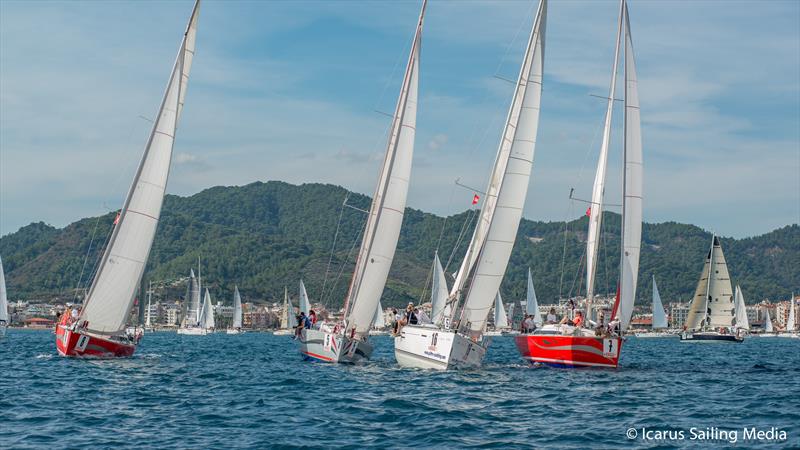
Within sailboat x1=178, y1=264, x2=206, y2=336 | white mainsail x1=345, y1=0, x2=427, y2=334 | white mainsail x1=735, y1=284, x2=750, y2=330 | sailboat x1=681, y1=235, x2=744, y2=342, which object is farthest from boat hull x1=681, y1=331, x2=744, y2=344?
sailboat x1=178, y1=264, x2=206, y2=336

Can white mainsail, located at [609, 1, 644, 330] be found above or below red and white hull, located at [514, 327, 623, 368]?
above

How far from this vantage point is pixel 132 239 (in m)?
36.7

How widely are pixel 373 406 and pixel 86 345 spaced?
16.5 metres

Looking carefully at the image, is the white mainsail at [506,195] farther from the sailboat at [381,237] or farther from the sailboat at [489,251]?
the sailboat at [381,237]

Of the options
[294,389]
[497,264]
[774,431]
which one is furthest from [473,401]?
[497,264]

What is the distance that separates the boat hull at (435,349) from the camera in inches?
1302

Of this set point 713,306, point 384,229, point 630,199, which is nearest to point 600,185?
point 630,199

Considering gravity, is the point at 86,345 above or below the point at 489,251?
below

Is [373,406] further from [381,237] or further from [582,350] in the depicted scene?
[582,350]

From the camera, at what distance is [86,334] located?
3662cm

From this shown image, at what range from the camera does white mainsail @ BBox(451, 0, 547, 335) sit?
35000 mm

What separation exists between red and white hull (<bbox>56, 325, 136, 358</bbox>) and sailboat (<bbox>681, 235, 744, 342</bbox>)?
67.9 meters

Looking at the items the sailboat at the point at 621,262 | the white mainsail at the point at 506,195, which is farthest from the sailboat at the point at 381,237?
the sailboat at the point at 621,262

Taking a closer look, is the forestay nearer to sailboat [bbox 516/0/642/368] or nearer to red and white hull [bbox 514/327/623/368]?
sailboat [bbox 516/0/642/368]
